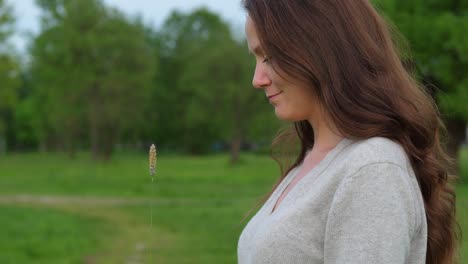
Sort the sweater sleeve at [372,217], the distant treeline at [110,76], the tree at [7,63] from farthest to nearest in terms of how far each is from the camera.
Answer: the distant treeline at [110,76]
the tree at [7,63]
the sweater sleeve at [372,217]

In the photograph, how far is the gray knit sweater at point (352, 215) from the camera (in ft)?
4.45

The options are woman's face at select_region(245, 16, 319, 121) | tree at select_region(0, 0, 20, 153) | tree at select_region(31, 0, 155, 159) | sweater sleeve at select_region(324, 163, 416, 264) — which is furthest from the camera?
tree at select_region(31, 0, 155, 159)

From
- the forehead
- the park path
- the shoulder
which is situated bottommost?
the park path

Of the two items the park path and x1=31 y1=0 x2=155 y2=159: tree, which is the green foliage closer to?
the park path

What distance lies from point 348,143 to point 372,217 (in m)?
0.26

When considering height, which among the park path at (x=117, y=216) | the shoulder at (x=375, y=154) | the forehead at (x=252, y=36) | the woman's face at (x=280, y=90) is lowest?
the park path at (x=117, y=216)

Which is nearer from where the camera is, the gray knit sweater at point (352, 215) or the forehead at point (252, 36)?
the gray knit sweater at point (352, 215)

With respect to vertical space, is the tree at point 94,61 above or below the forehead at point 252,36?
above

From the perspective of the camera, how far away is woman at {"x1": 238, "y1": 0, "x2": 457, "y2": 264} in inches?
54.2

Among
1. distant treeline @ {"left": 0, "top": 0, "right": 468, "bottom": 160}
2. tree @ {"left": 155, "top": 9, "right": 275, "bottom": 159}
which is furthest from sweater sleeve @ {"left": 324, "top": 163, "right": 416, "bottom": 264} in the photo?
tree @ {"left": 155, "top": 9, "right": 275, "bottom": 159}

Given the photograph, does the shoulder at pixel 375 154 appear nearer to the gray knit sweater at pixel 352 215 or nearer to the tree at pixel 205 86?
the gray knit sweater at pixel 352 215

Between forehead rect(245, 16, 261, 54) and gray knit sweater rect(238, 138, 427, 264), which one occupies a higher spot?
forehead rect(245, 16, 261, 54)

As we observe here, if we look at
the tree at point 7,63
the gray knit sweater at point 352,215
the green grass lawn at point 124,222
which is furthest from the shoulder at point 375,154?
the tree at point 7,63

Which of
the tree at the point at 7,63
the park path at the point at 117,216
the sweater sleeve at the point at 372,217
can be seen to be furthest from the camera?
the tree at the point at 7,63
